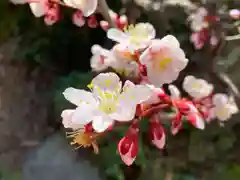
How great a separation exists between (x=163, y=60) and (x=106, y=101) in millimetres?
102

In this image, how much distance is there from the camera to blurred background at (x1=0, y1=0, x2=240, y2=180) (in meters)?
1.10

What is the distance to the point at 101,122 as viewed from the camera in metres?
0.63

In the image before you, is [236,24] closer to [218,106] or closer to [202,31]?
[202,31]

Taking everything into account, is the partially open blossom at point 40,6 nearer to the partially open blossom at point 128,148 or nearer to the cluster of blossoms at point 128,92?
the cluster of blossoms at point 128,92

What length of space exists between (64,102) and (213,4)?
431 mm

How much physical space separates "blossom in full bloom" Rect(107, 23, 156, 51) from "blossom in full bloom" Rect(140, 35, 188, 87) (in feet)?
0.11

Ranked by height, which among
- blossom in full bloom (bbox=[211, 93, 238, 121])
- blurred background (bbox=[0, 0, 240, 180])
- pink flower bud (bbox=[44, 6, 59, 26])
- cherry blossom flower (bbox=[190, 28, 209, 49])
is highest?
pink flower bud (bbox=[44, 6, 59, 26])

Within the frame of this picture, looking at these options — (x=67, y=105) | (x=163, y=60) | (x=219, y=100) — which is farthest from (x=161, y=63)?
(x=67, y=105)

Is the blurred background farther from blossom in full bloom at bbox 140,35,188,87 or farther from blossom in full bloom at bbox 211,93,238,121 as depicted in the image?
blossom in full bloom at bbox 140,35,188,87

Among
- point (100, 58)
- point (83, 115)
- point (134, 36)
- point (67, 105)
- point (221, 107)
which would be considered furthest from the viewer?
point (67, 105)

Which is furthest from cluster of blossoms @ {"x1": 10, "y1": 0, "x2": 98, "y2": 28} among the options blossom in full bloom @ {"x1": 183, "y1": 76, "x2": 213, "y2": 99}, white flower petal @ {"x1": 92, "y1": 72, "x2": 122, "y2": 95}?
blossom in full bloom @ {"x1": 183, "y1": 76, "x2": 213, "y2": 99}

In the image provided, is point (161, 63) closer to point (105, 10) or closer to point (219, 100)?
point (105, 10)

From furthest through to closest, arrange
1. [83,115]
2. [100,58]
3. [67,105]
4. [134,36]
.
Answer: [67,105] < [100,58] < [134,36] < [83,115]

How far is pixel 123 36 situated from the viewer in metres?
0.78
